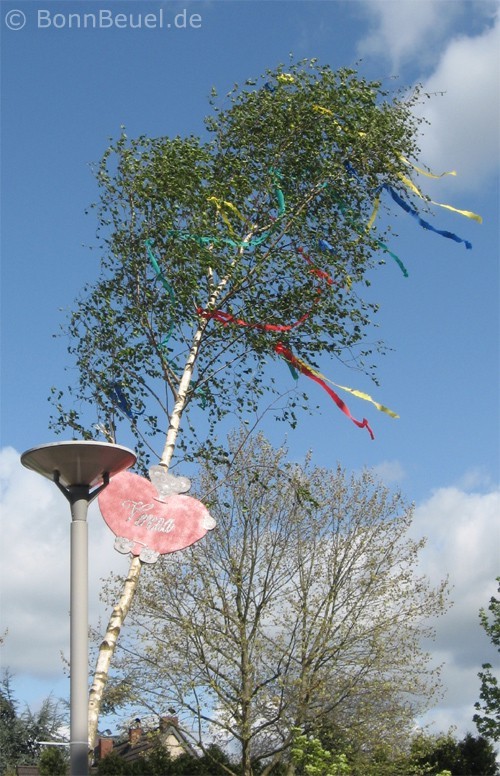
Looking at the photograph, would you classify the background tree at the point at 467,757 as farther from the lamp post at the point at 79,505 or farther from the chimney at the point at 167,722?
the lamp post at the point at 79,505

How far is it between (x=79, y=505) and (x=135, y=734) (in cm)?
1694

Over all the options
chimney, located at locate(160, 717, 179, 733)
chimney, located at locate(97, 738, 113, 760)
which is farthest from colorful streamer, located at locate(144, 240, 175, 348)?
chimney, located at locate(97, 738, 113, 760)

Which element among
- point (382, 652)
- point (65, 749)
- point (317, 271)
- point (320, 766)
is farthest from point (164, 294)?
point (65, 749)

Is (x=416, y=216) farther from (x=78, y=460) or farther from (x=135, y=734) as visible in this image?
(x=135, y=734)

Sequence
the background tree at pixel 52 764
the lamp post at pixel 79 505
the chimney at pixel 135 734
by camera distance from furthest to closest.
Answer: the background tree at pixel 52 764
the chimney at pixel 135 734
the lamp post at pixel 79 505

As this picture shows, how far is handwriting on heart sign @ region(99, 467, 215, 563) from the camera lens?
10211 mm

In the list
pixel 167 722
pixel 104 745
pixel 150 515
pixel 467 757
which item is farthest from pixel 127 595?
pixel 104 745

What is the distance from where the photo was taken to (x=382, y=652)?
781 inches

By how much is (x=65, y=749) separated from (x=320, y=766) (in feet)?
59.4

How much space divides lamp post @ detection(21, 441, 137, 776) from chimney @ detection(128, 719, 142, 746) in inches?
496

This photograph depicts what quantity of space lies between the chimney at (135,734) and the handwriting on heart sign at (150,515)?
Result: 9.95 metres

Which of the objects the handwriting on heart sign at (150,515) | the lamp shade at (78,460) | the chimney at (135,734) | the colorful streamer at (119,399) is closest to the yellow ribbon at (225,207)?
the colorful streamer at (119,399)

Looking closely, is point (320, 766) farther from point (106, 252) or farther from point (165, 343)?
point (106, 252)

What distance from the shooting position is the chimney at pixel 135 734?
19.5m
